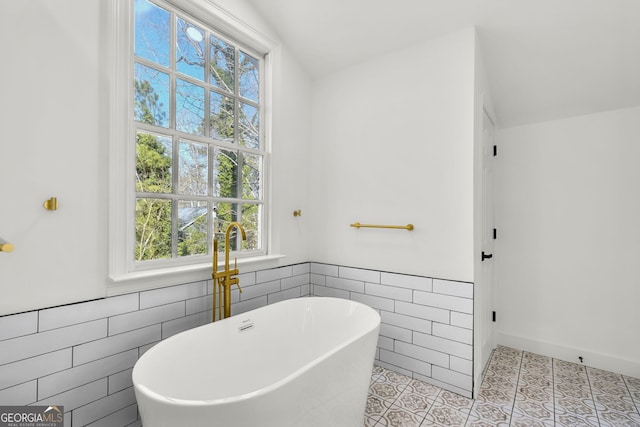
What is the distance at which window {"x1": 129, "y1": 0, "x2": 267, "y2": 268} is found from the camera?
5.53ft

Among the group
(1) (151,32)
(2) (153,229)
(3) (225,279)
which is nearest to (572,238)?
(3) (225,279)

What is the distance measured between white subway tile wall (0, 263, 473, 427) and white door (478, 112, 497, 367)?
0.37m

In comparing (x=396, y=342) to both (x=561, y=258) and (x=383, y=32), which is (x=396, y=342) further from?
(x=383, y=32)

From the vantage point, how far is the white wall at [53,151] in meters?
1.20

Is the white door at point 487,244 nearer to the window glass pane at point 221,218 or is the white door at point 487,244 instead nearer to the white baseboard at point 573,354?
the white baseboard at point 573,354

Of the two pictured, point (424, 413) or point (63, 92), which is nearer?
point (63, 92)

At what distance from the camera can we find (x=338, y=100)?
257 centimetres

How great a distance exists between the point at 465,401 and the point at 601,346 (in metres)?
1.32

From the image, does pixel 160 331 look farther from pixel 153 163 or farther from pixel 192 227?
pixel 153 163

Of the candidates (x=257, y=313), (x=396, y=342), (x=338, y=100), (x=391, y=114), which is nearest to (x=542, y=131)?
(x=391, y=114)

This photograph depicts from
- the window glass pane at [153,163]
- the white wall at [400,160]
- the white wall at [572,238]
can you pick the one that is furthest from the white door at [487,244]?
the window glass pane at [153,163]

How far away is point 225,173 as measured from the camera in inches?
82.5

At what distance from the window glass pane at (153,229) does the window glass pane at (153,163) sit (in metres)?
0.08

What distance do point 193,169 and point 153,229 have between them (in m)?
0.44
